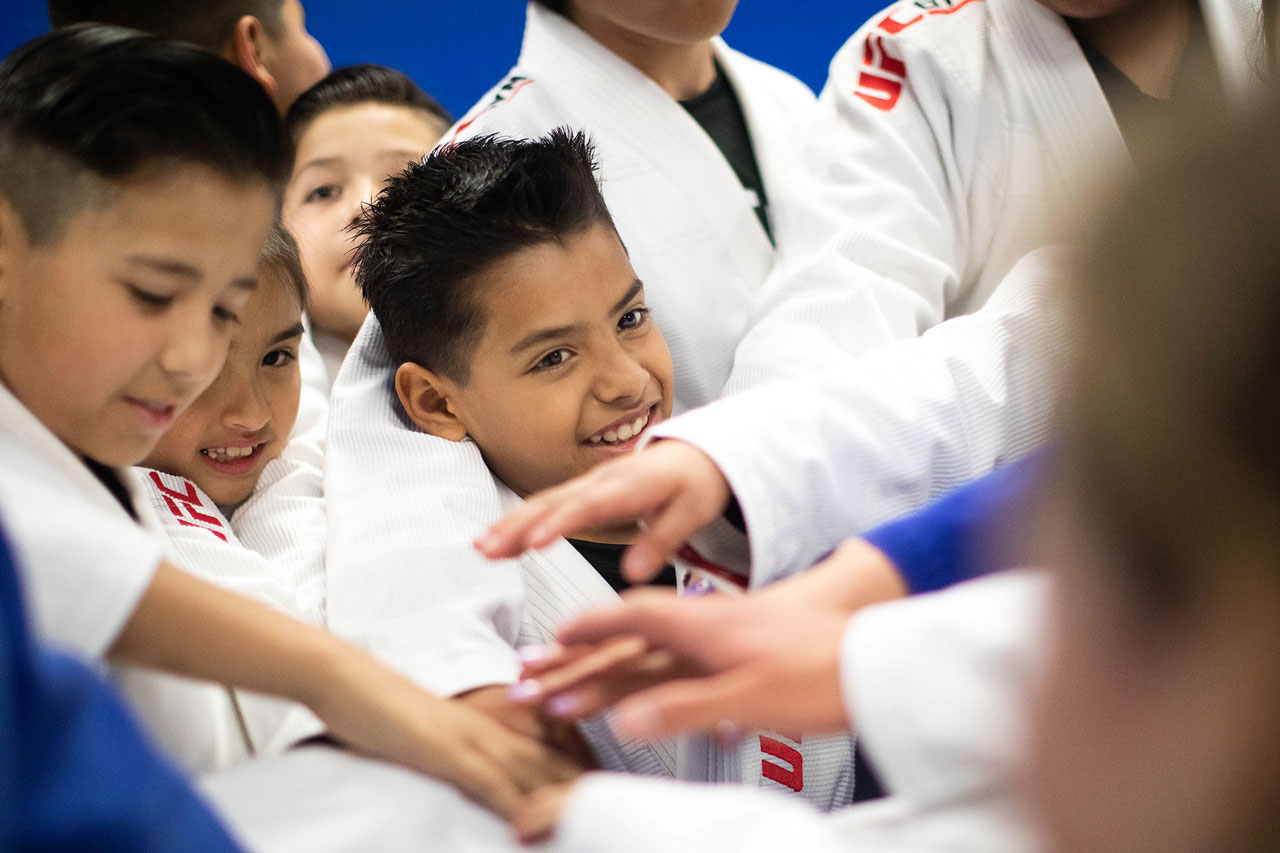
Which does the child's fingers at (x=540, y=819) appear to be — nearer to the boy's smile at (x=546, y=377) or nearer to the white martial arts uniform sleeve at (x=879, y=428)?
the white martial arts uniform sleeve at (x=879, y=428)

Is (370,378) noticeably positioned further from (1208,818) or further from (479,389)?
(1208,818)

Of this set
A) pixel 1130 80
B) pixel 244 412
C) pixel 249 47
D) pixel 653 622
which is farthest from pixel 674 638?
pixel 249 47

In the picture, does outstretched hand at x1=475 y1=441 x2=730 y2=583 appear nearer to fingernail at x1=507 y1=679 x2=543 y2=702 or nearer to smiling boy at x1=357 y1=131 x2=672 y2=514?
fingernail at x1=507 y1=679 x2=543 y2=702

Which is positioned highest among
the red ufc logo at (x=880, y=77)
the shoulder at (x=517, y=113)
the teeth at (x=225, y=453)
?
the red ufc logo at (x=880, y=77)

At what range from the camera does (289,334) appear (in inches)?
34.7

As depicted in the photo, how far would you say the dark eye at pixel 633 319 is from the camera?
859 millimetres

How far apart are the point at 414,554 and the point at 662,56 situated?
2.06 feet

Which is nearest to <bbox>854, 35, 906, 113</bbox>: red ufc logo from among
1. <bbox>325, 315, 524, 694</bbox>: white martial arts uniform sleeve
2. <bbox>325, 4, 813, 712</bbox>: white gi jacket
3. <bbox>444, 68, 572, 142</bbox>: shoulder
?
<bbox>325, 4, 813, 712</bbox>: white gi jacket

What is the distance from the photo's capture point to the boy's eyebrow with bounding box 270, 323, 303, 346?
869 mm

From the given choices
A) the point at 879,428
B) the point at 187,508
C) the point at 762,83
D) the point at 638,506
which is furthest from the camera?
the point at 762,83

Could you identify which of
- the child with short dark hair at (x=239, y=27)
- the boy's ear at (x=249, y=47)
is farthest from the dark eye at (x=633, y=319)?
the boy's ear at (x=249, y=47)

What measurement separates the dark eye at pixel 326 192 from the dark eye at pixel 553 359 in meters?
0.44

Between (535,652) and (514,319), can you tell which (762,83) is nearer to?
(514,319)

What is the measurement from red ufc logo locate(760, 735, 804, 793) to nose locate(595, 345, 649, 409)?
0.86 ft
